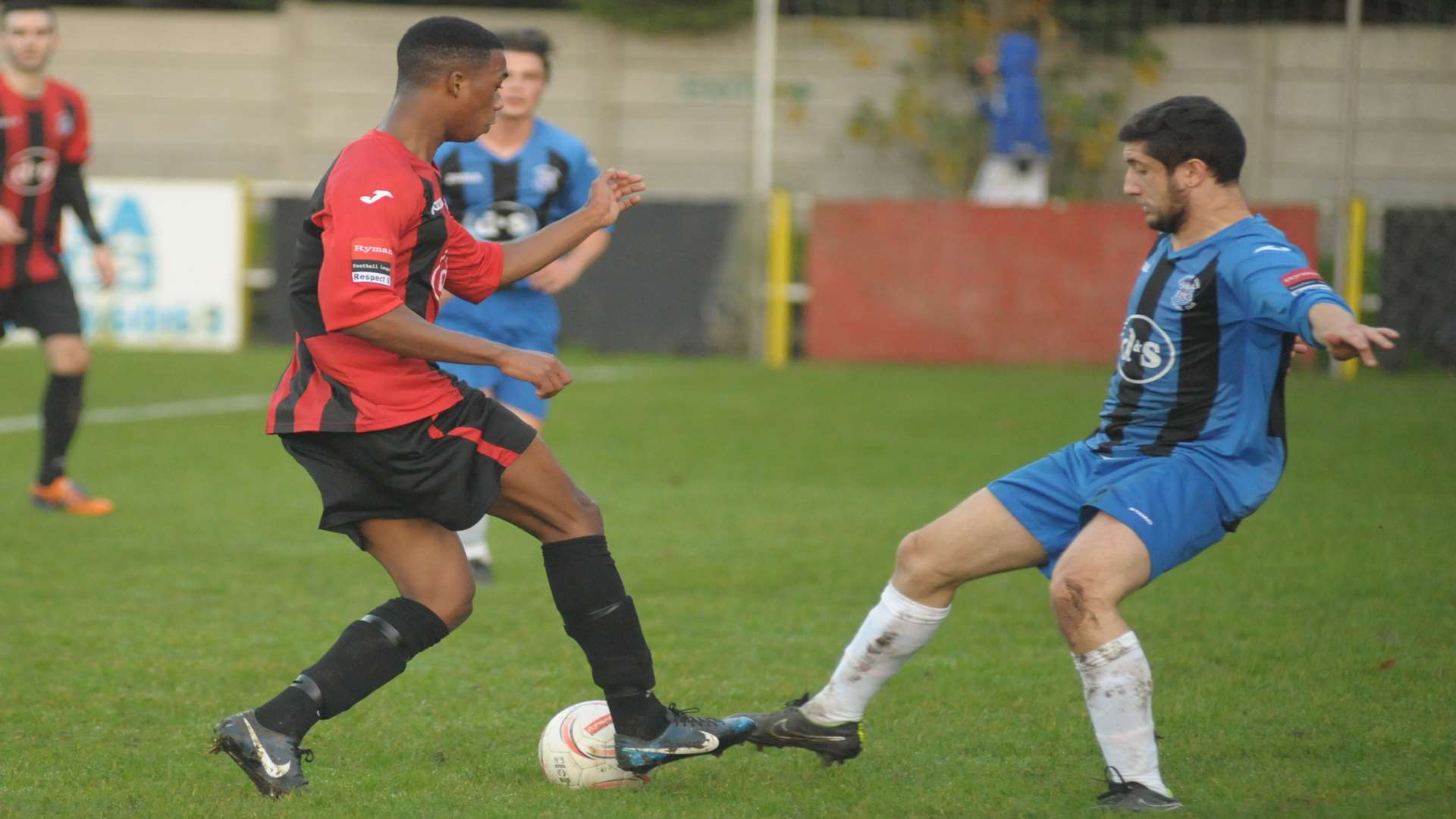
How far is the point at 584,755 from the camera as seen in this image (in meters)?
4.13

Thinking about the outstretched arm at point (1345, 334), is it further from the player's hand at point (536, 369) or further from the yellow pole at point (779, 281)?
the yellow pole at point (779, 281)

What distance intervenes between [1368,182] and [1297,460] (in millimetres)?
6404

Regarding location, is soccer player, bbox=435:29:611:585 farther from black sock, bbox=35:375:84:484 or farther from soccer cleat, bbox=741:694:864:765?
black sock, bbox=35:375:84:484

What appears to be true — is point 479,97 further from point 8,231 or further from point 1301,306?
point 8,231

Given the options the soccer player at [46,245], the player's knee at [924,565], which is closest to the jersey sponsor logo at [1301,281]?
the player's knee at [924,565]

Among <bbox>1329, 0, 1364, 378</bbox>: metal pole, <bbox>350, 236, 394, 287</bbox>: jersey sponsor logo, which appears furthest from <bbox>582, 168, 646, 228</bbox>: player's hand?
<bbox>1329, 0, 1364, 378</bbox>: metal pole

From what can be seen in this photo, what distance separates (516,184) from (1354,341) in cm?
368

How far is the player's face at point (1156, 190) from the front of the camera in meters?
4.02

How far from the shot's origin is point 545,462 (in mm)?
4016

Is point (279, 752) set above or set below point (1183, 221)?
below

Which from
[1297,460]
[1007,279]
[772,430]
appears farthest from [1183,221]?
[1007,279]

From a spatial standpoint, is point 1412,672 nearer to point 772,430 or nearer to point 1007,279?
point 772,430

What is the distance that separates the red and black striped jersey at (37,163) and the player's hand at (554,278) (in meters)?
3.03

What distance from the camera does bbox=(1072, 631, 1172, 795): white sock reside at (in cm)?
378
